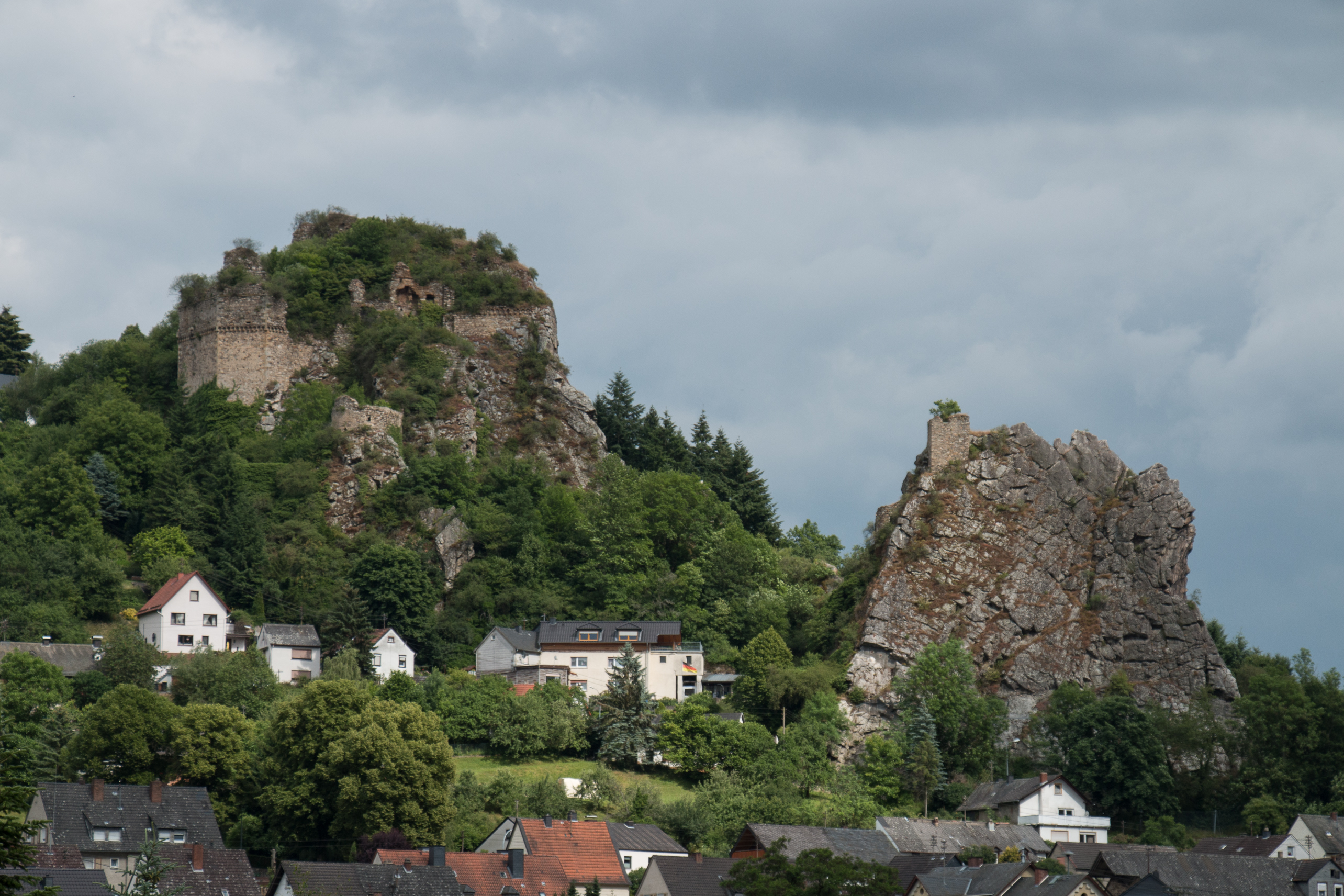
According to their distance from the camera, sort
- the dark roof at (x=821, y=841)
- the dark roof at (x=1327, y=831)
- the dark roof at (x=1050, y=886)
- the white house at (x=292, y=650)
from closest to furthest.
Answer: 1. the dark roof at (x=1050, y=886)
2. the dark roof at (x=821, y=841)
3. the dark roof at (x=1327, y=831)
4. the white house at (x=292, y=650)

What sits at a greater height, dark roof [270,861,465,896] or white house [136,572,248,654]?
white house [136,572,248,654]

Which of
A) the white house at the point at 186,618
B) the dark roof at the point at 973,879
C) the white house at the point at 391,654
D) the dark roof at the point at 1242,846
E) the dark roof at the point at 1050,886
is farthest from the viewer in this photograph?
the white house at the point at 391,654

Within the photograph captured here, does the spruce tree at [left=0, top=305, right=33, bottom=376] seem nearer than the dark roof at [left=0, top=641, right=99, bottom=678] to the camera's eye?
No

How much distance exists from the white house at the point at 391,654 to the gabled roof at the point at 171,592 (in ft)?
27.1

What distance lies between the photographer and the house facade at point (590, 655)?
88.2 m

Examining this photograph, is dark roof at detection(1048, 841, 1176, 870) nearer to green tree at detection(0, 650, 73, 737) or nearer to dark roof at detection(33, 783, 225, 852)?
dark roof at detection(33, 783, 225, 852)

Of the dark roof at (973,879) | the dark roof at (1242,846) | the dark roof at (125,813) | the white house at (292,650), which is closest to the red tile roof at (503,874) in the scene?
the dark roof at (125,813)

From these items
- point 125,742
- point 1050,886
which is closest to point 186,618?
point 125,742

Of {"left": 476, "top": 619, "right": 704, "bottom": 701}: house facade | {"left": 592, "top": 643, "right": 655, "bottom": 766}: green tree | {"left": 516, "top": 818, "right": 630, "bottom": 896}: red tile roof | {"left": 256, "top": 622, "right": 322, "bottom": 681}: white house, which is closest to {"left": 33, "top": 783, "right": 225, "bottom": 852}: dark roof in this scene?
{"left": 516, "top": 818, "right": 630, "bottom": 896}: red tile roof

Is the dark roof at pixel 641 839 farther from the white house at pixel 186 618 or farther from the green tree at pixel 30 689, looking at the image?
the white house at pixel 186 618

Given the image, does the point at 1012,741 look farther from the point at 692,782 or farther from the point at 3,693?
the point at 3,693

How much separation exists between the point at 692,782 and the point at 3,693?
30.3 meters

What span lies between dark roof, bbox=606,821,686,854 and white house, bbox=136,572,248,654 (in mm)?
28465

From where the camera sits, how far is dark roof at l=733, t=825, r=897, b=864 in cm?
6625
